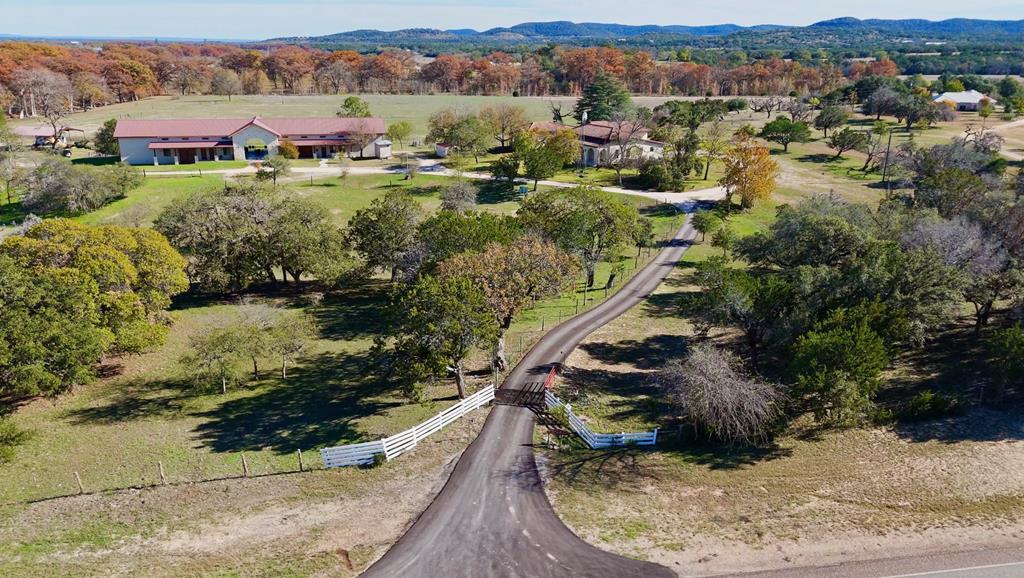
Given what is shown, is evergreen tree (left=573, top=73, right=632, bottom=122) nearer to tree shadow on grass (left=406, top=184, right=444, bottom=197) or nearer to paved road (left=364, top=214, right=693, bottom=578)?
tree shadow on grass (left=406, top=184, right=444, bottom=197)

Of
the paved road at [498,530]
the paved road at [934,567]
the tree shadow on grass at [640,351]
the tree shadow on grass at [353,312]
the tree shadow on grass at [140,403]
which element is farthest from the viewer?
the tree shadow on grass at [353,312]

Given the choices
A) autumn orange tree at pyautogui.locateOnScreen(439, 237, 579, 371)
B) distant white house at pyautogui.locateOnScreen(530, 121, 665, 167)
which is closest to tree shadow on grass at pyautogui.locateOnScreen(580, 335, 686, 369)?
autumn orange tree at pyautogui.locateOnScreen(439, 237, 579, 371)

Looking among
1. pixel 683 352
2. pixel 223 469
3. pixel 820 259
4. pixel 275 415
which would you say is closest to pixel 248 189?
pixel 275 415

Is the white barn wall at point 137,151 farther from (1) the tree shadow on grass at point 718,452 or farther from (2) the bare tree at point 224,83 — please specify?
(1) the tree shadow on grass at point 718,452

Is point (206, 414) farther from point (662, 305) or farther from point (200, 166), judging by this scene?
point (200, 166)

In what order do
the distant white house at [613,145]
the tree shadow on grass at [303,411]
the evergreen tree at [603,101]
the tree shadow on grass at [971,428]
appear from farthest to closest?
the evergreen tree at [603,101], the distant white house at [613,145], the tree shadow on grass at [303,411], the tree shadow on grass at [971,428]

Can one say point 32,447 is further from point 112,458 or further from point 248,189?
point 248,189

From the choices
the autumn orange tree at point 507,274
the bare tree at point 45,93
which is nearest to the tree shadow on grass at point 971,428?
the autumn orange tree at point 507,274
